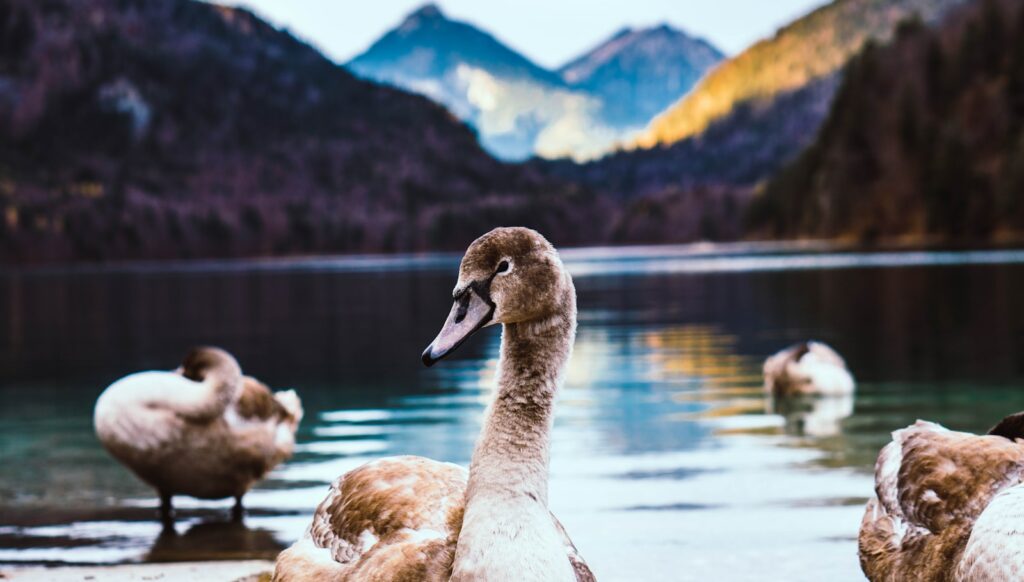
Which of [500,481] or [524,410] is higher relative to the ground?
[524,410]

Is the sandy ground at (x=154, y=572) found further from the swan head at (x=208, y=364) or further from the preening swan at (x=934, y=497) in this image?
the preening swan at (x=934, y=497)

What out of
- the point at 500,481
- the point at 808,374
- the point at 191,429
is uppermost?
the point at 500,481

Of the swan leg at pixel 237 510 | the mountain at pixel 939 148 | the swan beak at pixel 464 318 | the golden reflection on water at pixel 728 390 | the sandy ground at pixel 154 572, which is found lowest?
the golden reflection on water at pixel 728 390

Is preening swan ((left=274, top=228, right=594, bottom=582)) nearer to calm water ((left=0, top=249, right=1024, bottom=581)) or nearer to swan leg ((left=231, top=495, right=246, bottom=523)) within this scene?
calm water ((left=0, top=249, right=1024, bottom=581))

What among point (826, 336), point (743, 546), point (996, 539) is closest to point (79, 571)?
point (743, 546)

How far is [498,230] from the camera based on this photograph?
5.64 meters

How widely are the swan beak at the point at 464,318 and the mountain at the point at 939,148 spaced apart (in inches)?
6047

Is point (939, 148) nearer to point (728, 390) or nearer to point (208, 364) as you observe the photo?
point (728, 390)

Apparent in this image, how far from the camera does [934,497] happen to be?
7.10m

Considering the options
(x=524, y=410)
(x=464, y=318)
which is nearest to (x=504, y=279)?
(x=464, y=318)

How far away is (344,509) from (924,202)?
172 metres

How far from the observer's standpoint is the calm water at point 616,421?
10406 millimetres

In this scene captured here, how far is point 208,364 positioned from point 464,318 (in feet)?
20.6

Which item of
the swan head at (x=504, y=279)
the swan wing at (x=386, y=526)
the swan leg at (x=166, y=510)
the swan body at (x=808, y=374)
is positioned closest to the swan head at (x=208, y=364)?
the swan leg at (x=166, y=510)
